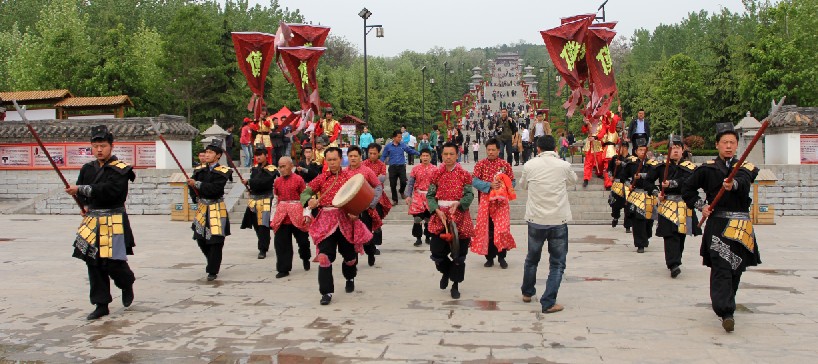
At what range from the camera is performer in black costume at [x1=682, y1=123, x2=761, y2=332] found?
6.02 m

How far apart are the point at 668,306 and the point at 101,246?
16.9 feet

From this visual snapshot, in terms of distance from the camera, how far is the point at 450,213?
778 cm

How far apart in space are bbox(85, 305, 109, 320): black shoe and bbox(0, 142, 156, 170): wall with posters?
13765mm

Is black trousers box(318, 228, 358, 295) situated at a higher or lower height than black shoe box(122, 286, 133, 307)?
higher

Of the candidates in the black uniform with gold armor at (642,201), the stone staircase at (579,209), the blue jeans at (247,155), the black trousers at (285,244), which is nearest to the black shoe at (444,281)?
the black trousers at (285,244)

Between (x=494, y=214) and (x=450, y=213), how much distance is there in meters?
1.29

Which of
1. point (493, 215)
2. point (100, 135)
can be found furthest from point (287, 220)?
point (100, 135)

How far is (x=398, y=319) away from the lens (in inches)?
259

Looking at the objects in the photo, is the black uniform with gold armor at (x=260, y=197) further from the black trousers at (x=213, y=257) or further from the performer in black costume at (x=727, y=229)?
the performer in black costume at (x=727, y=229)

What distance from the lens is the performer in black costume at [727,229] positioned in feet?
19.7

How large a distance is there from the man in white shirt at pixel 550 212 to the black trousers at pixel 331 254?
1829 millimetres

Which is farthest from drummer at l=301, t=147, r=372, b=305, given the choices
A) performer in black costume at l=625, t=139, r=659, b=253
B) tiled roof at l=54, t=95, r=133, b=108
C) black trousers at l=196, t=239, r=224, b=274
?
tiled roof at l=54, t=95, r=133, b=108

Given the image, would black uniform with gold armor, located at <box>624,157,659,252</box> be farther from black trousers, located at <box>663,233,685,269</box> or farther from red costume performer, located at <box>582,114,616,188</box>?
red costume performer, located at <box>582,114,616,188</box>

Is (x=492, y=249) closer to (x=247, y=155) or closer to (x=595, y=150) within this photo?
(x=595, y=150)
